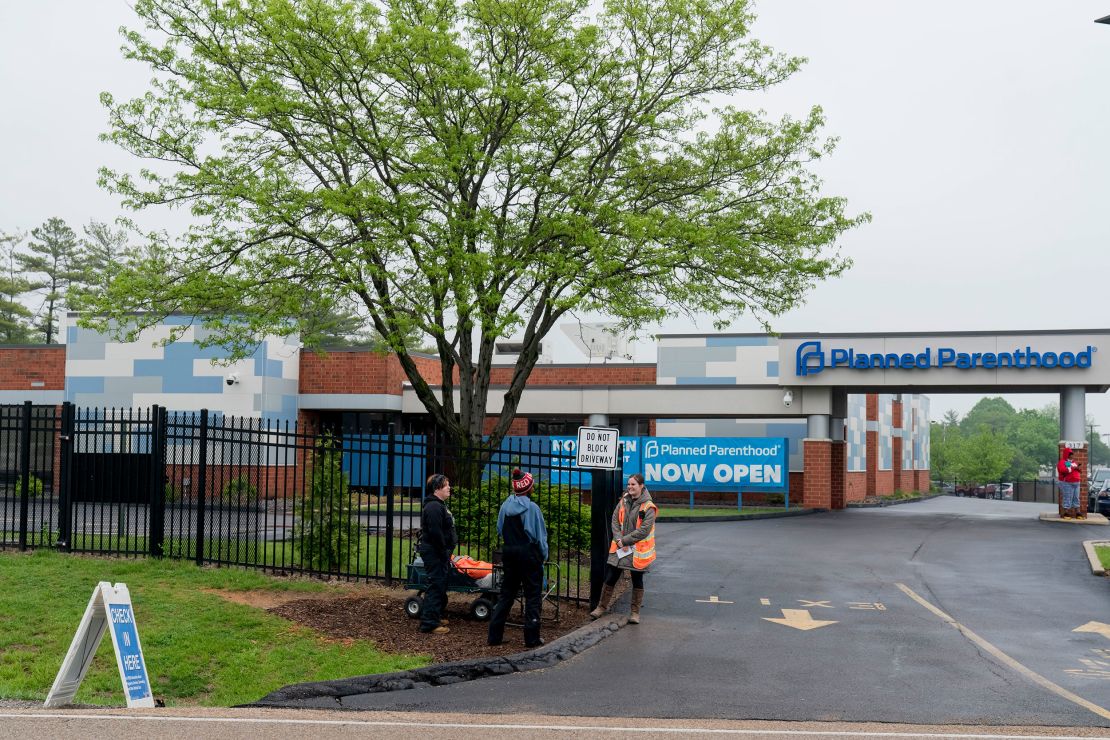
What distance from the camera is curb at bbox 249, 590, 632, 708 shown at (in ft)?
28.1

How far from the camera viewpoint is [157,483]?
1452 cm

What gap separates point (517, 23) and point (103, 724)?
12.9m

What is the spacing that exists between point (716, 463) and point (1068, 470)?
9609mm

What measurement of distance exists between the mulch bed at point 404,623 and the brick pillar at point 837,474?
68.5 ft

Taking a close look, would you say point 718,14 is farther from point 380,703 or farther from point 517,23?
point 380,703

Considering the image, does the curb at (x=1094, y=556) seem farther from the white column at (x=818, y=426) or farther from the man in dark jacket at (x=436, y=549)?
the man in dark jacket at (x=436, y=549)

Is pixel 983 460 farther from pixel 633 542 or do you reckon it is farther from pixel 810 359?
pixel 633 542

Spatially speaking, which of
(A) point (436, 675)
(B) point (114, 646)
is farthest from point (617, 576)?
(B) point (114, 646)

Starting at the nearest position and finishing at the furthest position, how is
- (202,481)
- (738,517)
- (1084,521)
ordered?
(202,481) → (1084,521) → (738,517)

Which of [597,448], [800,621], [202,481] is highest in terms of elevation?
[597,448]

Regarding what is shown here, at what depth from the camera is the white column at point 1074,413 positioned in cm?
2983

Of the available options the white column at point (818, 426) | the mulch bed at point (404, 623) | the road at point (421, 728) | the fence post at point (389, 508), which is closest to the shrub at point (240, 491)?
the fence post at point (389, 508)

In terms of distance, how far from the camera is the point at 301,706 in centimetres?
834

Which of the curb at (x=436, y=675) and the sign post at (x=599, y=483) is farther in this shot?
the sign post at (x=599, y=483)
